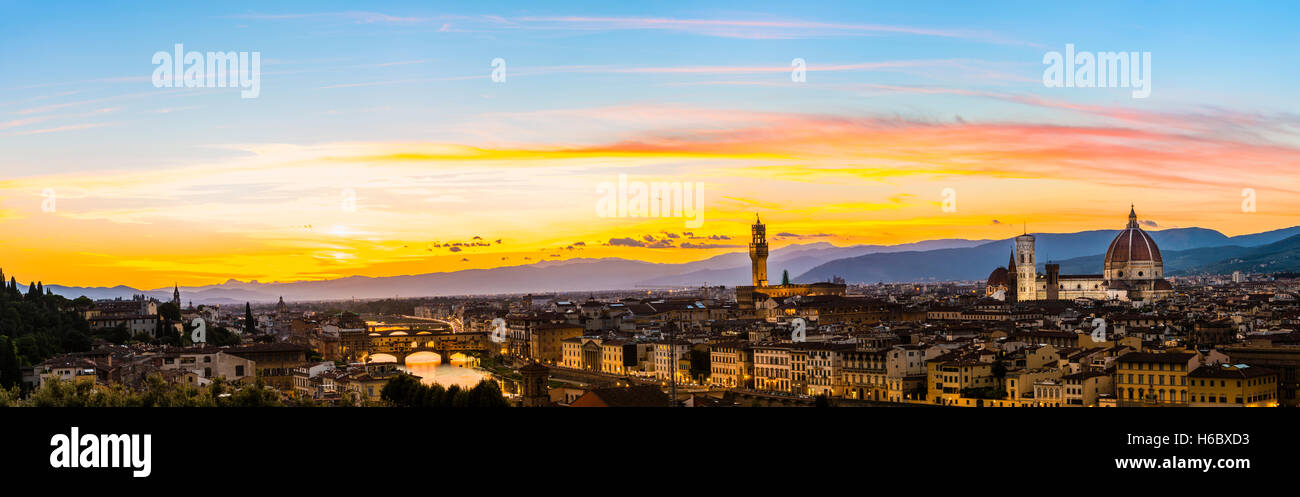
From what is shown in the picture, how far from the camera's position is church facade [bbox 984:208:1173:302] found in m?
94.3

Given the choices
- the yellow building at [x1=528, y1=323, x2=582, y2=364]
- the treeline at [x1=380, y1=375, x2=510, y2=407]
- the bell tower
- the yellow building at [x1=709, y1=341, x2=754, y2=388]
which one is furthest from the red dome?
the treeline at [x1=380, y1=375, x2=510, y2=407]

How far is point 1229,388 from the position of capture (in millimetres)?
29719

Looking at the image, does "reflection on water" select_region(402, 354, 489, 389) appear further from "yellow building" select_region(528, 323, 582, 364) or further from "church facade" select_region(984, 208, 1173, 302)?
"church facade" select_region(984, 208, 1173, 302)

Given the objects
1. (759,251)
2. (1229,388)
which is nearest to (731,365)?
(1229,388)

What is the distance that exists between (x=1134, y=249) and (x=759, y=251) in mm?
27436

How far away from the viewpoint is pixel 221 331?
2447 inches

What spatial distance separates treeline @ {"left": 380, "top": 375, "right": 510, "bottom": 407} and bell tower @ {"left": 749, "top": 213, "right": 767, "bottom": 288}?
57.1 meters

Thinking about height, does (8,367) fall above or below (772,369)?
above

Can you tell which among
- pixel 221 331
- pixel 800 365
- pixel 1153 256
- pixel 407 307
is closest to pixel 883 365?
pixel 800 365

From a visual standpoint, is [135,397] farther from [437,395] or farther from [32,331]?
[32,331]

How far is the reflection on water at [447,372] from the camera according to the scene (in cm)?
5120

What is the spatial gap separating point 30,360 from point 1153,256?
77961 millimetres
